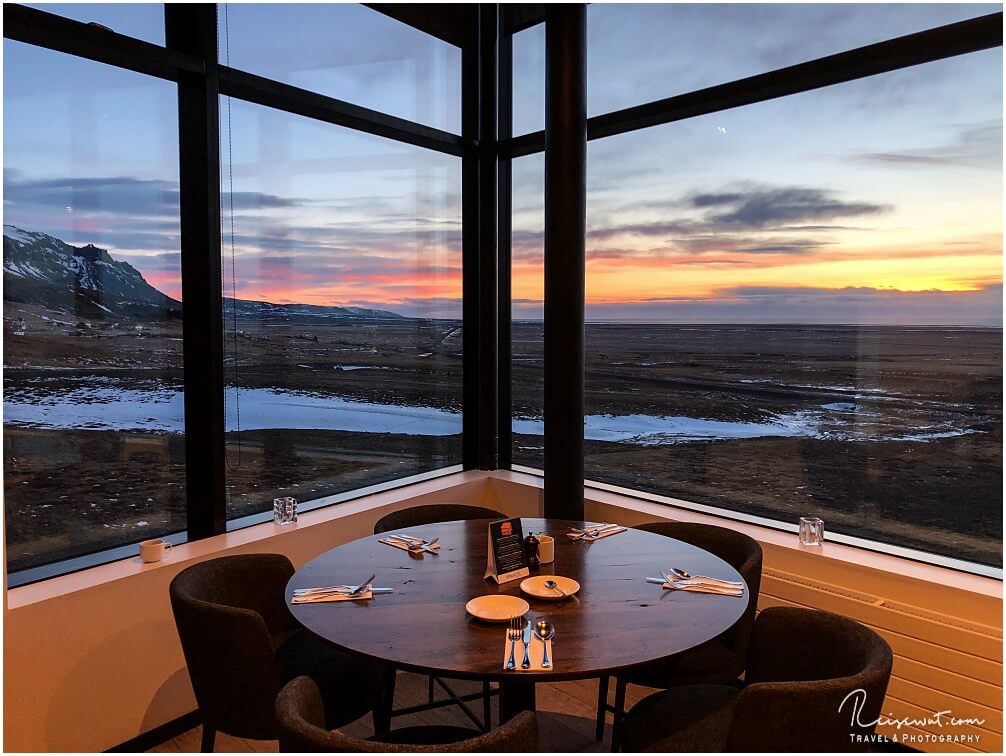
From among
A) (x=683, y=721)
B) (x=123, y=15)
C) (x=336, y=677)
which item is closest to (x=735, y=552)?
(x=683, y=721)

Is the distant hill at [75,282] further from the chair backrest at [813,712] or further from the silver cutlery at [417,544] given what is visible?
the chair backrest at [813,712]

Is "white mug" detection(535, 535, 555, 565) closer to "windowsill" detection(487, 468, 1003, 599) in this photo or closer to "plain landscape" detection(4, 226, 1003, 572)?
"windowsill" detection(487, 468, 1003, 599)

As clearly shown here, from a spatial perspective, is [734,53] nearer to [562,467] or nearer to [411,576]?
[562,467]

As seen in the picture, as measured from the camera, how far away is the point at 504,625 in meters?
1.91

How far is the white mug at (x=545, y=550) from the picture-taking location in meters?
2.37

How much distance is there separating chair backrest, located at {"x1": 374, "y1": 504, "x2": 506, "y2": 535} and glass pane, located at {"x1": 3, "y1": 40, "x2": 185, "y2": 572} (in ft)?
3.18

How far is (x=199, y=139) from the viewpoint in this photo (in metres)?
3.10

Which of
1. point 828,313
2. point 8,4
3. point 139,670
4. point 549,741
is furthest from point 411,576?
point 8,4

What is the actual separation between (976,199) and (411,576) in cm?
266

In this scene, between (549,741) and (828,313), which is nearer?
(549,741)

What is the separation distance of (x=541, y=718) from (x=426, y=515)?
3.18ft

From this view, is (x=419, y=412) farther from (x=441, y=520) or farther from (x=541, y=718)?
(x=541, y=718)

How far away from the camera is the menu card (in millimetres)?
2217

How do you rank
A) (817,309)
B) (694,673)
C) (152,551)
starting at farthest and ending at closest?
1. (817,309)
2. (152,551)
3. (694,673)
